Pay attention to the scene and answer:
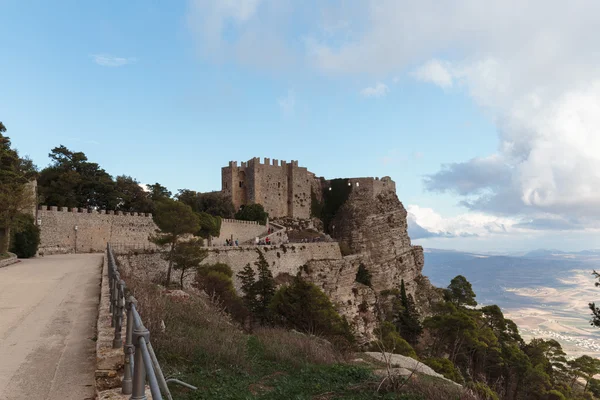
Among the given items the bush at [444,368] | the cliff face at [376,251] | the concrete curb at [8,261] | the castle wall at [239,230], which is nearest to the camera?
the concrete curb at [8,261]

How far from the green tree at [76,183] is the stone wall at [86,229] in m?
4.35

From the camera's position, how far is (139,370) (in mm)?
2973

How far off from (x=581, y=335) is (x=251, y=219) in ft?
213

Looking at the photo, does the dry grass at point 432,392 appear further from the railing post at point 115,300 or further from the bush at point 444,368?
the bush at point 444,368

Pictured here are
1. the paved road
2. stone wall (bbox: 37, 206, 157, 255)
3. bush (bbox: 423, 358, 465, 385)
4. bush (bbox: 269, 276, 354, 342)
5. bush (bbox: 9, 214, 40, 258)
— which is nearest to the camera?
the paved road

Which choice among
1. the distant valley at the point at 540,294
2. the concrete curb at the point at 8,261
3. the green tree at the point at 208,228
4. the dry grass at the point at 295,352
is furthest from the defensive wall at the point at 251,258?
the distant valley at the point at 540,294

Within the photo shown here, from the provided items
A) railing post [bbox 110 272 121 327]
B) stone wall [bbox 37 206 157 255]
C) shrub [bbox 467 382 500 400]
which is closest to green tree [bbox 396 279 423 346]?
stone wall [bbox 37 206 157 255]

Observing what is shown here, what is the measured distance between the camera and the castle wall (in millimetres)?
37719

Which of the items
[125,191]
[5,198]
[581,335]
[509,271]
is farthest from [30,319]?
[509,271]

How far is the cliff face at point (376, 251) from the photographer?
123 ft

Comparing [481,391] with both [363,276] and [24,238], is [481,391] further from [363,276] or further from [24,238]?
[363,276]

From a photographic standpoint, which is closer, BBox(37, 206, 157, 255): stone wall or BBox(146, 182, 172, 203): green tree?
BBox(37, 206, 157, 255): stone wall

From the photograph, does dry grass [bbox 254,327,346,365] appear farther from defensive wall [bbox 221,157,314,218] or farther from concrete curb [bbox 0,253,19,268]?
defensive wall [bbox 221,157,314,218]

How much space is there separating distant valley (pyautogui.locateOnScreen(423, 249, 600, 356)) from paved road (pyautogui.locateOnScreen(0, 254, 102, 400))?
35788 millimetres
